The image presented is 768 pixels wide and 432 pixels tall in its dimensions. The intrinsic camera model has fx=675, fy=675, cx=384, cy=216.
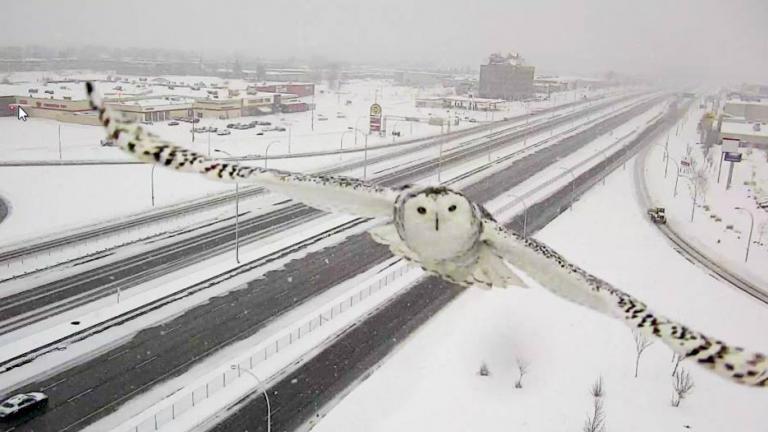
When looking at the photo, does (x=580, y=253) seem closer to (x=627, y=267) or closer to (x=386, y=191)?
(x=627, y=267)

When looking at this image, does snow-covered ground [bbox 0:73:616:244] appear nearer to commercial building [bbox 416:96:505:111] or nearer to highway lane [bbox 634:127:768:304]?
A: commercial building [bbox 416:96:505:111]

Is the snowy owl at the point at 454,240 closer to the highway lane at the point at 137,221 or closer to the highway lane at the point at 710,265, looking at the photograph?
the highway lane at the point at 710,265

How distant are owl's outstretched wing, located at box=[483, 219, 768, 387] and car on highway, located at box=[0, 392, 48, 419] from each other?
58.6ft

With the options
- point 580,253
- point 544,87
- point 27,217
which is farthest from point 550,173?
point 544,87

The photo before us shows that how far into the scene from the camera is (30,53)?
16138 centimetres

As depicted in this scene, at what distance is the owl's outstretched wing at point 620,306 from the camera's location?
16.6ft

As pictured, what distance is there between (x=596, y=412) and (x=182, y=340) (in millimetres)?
14456

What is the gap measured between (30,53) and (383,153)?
12722 centimetres

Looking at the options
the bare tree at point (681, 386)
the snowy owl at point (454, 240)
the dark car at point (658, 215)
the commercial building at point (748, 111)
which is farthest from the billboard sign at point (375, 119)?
the snowy owl at point (454, 240)

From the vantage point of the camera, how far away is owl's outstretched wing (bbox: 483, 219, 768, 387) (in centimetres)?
506

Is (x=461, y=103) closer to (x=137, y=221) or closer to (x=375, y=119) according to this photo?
(x=375, y=119)

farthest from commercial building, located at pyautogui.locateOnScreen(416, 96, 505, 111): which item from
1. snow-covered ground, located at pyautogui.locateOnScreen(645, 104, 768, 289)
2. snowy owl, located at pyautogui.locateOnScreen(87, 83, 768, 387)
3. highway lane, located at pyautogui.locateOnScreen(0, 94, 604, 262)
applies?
snowy owl, located at pyautogui.locateOnScreen(87, 83, 768, 387)

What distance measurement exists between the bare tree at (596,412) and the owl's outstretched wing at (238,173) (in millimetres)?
13964

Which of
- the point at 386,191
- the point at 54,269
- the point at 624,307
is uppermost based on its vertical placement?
the point at 386,191
